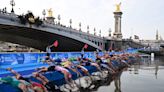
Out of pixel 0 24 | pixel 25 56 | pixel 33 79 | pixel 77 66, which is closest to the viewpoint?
pixel 33 79

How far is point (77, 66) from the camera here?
21625mm

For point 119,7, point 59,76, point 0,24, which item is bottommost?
point 59,76

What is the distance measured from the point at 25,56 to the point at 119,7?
10877 centimetres

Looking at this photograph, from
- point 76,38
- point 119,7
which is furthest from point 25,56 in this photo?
point 119,7

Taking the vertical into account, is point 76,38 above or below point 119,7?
below

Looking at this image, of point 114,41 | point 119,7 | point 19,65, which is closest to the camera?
point 19,65

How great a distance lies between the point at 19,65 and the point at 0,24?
25.4 metres

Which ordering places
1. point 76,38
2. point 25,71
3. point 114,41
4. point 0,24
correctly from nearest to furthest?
point 25,71, point 0,24, point 76,38, point 114,41

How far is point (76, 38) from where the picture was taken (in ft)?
209

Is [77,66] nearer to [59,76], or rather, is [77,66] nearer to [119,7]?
[59,76]

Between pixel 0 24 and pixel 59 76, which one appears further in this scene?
pixel 0 24

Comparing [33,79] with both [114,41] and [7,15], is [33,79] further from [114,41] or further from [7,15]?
[114,41]

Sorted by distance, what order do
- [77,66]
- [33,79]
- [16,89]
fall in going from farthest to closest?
[77,66], [33,79], [16,89]

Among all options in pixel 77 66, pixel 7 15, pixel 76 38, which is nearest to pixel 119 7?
pixel 76 38
